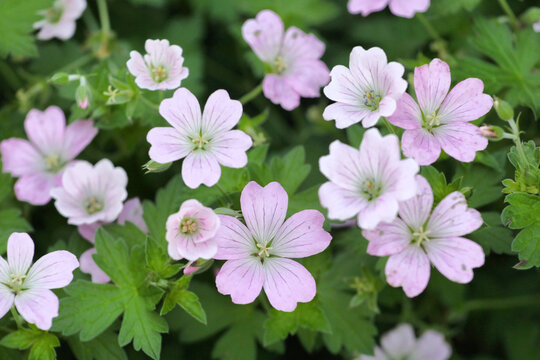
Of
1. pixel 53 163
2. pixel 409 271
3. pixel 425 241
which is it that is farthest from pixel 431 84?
pixel 53 163


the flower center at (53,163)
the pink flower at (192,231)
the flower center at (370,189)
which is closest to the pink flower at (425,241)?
the flower center at (370,189)

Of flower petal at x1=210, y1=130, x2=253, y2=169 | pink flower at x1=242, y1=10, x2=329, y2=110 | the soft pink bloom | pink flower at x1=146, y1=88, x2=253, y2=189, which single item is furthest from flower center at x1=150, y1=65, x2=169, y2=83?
the soft pink bloom

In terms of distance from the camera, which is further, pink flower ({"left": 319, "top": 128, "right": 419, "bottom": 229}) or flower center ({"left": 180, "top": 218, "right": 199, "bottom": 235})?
flower center ({"left": 180, "top": 218, "right": 199, "bottom": 235})

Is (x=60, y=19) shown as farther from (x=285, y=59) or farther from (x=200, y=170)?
(x=200, y=170)

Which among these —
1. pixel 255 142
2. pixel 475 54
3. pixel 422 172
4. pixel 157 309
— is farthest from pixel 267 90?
pixel 475 54

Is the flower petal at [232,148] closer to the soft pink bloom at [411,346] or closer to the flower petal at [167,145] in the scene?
the flower petal at [167,145]

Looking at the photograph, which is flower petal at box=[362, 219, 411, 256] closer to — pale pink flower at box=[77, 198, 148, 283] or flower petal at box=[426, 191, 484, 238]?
flower petal at box=[426, 191, 484, 238]
